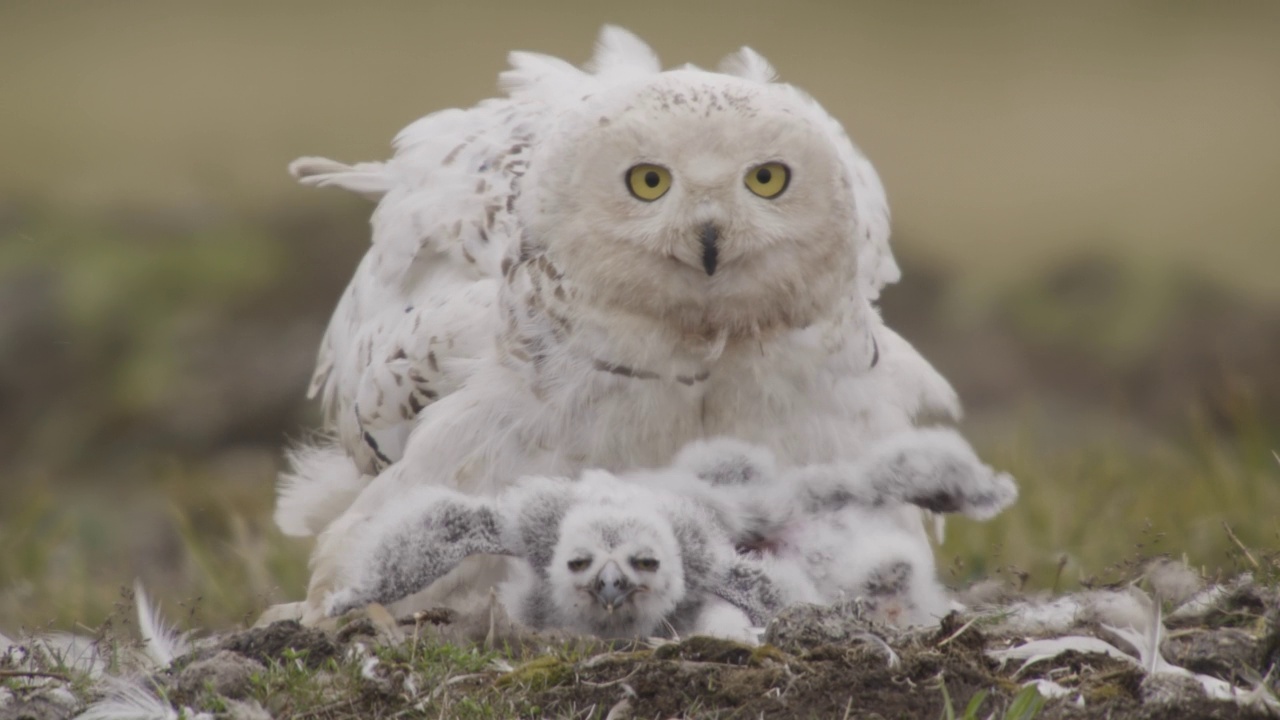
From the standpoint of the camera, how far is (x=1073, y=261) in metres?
10.7

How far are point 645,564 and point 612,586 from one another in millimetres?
92

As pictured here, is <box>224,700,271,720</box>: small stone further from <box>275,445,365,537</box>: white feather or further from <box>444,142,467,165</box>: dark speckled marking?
<box>444,142,467,165</box>: dark speckled marking

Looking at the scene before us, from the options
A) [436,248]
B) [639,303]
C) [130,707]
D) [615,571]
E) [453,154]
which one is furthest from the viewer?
[453,154]

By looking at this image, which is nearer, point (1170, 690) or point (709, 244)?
point (1170, 690)

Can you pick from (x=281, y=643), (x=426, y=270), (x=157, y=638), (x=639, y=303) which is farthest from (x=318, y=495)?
(x=281, y=643)

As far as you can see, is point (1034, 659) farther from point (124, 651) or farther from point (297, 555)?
point (297, 555)

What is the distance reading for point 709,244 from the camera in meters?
4.05

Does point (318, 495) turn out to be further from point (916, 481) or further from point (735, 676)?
→ point (735, 676)

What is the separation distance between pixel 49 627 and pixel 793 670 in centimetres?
243

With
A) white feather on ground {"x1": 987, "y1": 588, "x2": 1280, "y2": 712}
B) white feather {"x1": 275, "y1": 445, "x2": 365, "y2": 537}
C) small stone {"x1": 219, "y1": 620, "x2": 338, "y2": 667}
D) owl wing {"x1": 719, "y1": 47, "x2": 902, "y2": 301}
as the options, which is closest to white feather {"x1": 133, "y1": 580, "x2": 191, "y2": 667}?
small stone {"x1": 219, "y1": 620, "x2": 338, "y2": 667}

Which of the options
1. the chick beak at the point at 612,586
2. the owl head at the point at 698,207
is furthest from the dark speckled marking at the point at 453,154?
the chick beak at the point at 612,586

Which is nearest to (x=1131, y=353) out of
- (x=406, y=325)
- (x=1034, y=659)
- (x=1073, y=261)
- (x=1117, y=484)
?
(x=1073, y=261)

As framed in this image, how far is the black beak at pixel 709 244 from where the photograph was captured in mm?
4035

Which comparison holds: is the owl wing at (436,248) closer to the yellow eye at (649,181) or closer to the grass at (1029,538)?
the yellow eye at (649,181)
